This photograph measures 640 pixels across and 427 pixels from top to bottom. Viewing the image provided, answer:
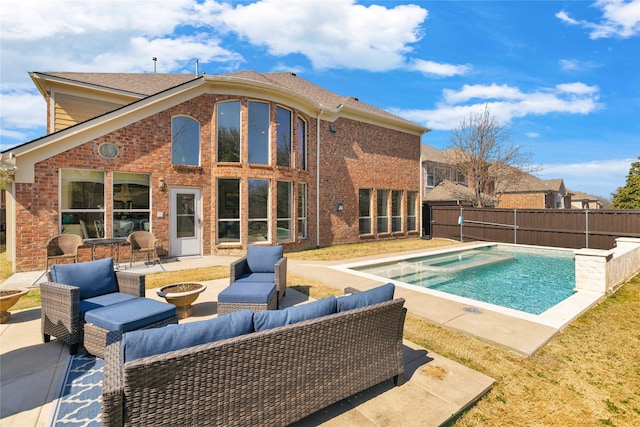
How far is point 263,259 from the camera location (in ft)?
21.3

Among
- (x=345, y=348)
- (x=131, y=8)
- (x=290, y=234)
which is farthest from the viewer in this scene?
(x=290, y=234)

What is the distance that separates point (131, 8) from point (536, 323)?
38.3 feet

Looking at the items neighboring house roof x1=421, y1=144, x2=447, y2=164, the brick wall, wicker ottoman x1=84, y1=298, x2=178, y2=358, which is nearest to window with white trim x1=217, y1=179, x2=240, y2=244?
the brick wall

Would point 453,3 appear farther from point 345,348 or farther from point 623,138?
point 623,138

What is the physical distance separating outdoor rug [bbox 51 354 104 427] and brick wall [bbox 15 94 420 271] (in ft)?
23.4

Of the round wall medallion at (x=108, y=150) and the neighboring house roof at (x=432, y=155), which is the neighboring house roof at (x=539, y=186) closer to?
the neighboring house roof at (x=432, y=155)

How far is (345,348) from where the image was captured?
267 centimetres

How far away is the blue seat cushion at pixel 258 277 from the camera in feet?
19.0

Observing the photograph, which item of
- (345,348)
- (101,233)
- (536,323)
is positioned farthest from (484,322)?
(101,233)

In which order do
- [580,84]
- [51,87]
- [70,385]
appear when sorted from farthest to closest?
[580,84], [51,87], [70,385]

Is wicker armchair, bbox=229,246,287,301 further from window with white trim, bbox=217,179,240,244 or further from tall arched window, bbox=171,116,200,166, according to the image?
tall arched window, bbox=171,116,200,166

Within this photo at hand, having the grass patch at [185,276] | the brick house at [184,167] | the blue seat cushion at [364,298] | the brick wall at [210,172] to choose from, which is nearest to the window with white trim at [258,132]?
the brick house at [184,167]

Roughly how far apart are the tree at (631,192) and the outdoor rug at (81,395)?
34038 millimetres

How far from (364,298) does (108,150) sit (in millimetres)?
10245
